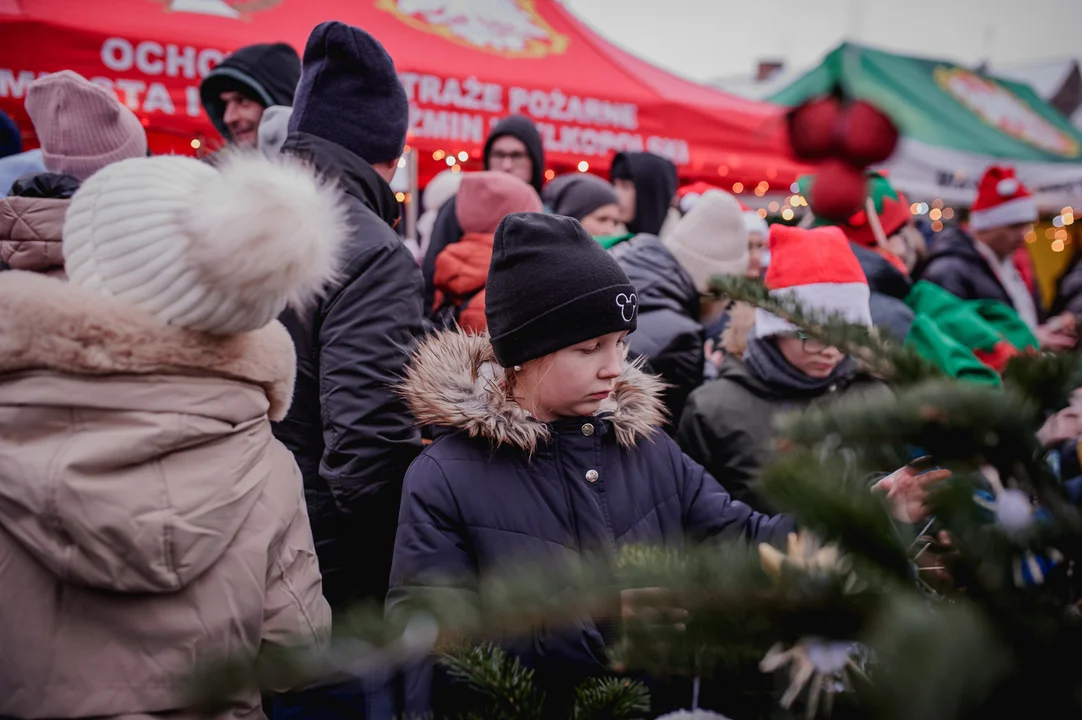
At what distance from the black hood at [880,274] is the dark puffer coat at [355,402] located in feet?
6.47

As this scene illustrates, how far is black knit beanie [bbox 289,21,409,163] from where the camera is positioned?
239 centimetres

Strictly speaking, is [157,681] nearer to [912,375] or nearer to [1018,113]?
[912,375]

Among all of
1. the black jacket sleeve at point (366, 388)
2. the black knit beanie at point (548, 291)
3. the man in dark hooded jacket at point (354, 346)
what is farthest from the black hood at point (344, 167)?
the black knit beanie at point (548, 291)

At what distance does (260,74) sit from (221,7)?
9.42 ft

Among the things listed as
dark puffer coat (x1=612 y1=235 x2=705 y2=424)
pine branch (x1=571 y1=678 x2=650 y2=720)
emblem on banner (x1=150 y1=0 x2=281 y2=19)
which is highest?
pine branch (x1=571 y1=678 x2=650 y2=720)

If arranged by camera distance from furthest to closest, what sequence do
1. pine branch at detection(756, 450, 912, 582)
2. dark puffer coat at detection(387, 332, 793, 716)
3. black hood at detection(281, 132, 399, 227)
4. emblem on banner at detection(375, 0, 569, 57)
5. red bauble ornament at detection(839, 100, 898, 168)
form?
emblem on banner at detection(375, 0, 569, 57)
black hood at detection(281, 132, 399, 227)
dark puffer coat at detection(387, 332, 793, 716)
pine branch at detection(756, 450, 912, 582)
red bauble ornament at detection(839, 100, 898, 168)

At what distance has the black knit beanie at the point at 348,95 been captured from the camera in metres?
2.39

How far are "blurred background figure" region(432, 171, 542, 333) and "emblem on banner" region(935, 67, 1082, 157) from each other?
6.66 meters

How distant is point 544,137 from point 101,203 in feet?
17.9

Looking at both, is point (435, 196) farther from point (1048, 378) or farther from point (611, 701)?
point (1048, 378)

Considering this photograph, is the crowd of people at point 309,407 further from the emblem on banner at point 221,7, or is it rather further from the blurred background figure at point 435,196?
the emblem on banner at point 221,7

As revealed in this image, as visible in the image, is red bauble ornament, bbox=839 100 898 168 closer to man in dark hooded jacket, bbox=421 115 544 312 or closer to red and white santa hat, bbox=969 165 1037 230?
man in dark hooded jacket, bbox=421 115 544 312

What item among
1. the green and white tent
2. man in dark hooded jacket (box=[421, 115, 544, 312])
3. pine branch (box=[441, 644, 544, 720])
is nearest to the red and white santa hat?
the green and white tent

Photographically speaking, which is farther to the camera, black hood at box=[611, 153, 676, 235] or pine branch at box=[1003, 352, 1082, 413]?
black hood at box=[611, 153, 676, 235]
